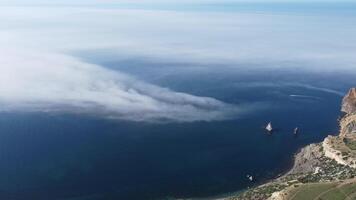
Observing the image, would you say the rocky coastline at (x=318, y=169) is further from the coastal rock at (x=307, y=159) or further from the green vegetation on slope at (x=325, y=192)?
the green vegetation on slope at (x=325, y=192)

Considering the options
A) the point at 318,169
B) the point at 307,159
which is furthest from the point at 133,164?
the point at 318,169

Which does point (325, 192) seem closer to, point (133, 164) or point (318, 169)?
point (318, 169)

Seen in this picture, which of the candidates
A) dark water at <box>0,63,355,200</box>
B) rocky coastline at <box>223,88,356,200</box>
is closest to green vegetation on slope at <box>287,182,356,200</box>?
rocky coastline at <box>223,88,356,200</box>

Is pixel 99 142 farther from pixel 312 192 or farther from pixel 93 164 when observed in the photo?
pixel 312 192

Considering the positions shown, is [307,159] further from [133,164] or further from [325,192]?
[325,192]

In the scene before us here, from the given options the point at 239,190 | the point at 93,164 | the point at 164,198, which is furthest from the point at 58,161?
the point at 239,190

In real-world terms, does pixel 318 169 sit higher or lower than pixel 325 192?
lower

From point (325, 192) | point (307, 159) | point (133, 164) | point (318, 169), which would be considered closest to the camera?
point (325, 192)

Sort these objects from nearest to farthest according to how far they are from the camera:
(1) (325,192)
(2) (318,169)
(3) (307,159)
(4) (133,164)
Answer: (1) (325,192) → (2) (318,169) → (4) (133,164) → (3) (307,159)

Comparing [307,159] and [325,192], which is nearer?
[325,192]

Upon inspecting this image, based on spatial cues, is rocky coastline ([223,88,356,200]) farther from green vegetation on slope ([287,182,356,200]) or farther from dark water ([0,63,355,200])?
dark water ([0,63,355,200])

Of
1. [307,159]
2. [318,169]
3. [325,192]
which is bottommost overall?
[307,159]
